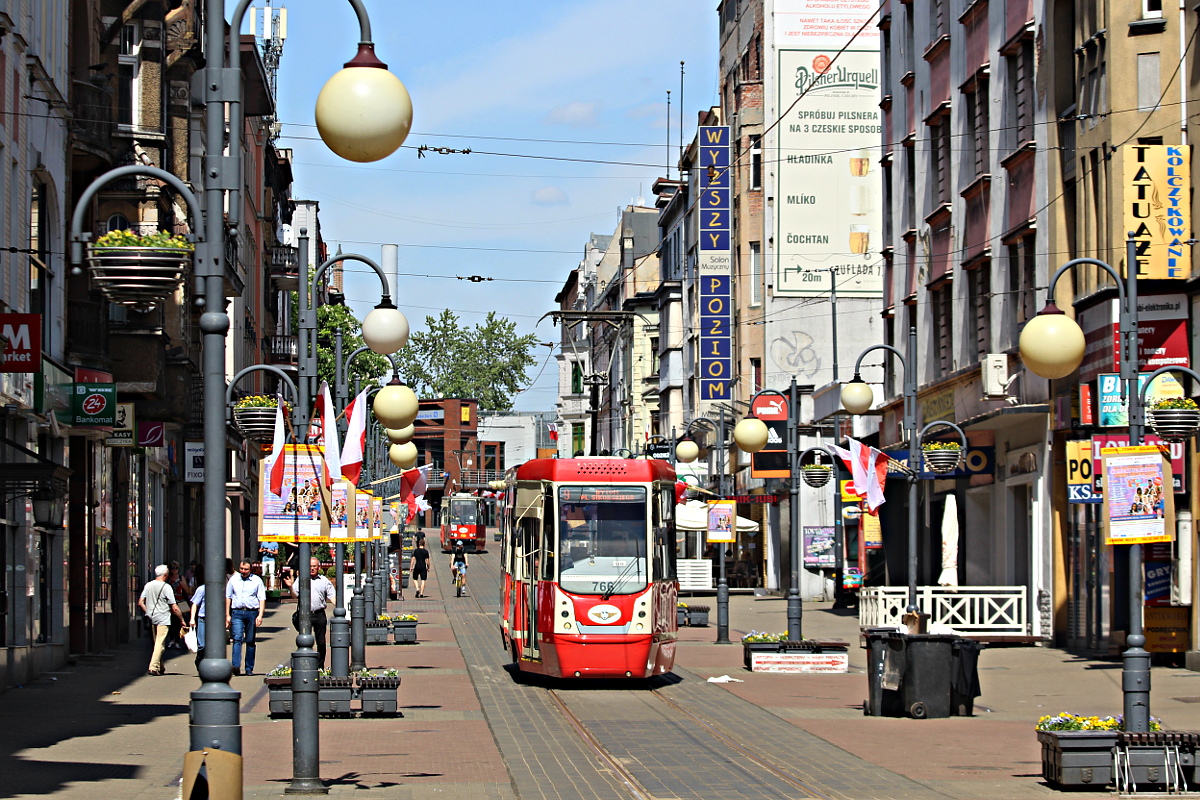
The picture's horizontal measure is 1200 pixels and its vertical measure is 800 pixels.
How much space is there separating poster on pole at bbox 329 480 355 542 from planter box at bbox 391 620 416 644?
1921 centimetres

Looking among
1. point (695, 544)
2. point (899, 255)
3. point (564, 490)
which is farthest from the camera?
point (695, 544)

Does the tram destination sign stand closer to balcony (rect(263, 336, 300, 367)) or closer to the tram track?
the tram track

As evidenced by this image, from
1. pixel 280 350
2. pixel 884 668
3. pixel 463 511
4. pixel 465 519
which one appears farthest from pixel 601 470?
pixel 465 519

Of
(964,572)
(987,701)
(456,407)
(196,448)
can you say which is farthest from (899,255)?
(456,407)

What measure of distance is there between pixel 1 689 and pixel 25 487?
3111mm

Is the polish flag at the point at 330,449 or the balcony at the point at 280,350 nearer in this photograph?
the polish flag at the point at 330,449

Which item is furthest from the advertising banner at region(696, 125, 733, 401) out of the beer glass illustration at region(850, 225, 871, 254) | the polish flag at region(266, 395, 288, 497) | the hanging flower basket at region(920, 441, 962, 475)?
the polish flag at region(266, 395, 288, 497)

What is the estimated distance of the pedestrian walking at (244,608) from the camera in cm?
2605

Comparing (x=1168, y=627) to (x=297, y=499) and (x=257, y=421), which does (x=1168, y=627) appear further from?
(x=297, y=499)

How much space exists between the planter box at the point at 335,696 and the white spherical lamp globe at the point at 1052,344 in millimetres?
9423

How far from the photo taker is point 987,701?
73.0ft

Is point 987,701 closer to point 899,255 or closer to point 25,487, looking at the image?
point 25,487

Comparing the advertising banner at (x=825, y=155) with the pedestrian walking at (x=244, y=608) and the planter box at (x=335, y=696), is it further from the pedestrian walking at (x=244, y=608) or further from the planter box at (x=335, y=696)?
the planter box at (x=335, y=696)

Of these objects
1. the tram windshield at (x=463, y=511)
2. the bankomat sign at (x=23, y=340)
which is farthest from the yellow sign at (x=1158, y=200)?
the tram windshield at (x=463, y=511)
